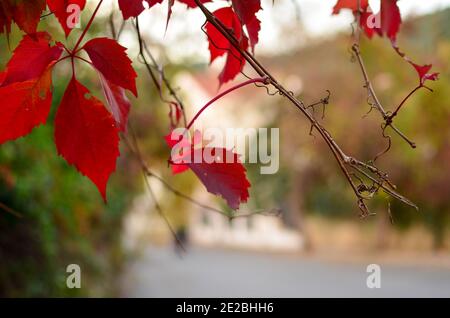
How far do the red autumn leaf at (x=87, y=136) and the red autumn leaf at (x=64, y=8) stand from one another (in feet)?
0.25

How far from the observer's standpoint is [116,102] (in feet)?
2.10

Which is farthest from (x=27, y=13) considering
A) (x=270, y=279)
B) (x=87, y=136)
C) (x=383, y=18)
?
(x=270, y=279)

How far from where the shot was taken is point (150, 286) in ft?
27.1

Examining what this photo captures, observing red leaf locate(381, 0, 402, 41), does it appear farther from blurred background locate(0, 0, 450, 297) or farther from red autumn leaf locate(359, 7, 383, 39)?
blurred background locate(0, 0, 450, 297)

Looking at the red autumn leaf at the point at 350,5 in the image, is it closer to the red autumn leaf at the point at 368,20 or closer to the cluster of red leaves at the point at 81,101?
the red autumn leaf at the point at 368,20

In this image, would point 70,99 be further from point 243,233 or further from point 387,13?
point 243,233

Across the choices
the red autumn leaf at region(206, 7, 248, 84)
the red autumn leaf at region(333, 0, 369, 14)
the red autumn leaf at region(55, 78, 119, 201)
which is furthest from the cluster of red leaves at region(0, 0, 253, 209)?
the red autumn leaf at region(333, 0, 369, 14)

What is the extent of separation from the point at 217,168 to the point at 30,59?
0.64ft

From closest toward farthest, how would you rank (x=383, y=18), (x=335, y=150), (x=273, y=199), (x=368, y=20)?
1. (x=335, y=150)
2. (x=383, y=18)
3. (x=368, y=20)
4. (x=273, y=199)

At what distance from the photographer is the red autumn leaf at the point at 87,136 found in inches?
23.5

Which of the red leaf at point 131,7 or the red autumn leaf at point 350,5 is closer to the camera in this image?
the red leaf at point 131,7

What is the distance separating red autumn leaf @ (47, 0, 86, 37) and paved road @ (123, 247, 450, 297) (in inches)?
250

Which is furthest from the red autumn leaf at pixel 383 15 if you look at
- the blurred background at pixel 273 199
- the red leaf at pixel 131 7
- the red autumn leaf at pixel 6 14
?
the blurred background at pixel 273 199
